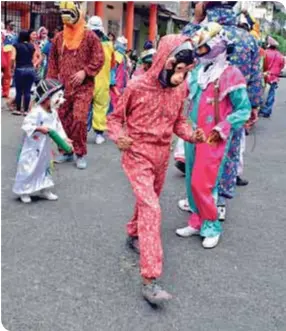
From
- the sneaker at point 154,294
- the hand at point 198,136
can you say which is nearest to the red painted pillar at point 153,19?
the hand at point 198,136

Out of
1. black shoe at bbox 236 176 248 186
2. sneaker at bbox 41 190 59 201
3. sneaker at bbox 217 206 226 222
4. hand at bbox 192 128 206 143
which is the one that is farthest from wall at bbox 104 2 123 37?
hand at bbox 192 128 206 143

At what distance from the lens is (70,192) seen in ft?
16.7

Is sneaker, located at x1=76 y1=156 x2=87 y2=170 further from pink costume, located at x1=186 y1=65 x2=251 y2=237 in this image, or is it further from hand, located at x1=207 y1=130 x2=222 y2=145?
hand, located at x1=207 y1=130 x2=222 y2=145

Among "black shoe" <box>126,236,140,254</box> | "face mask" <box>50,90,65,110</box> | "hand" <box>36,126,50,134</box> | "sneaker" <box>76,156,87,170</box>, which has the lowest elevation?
"sneaker" <box>76,156,87,170</box>

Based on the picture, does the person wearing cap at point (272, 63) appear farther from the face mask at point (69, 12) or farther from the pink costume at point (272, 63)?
the face mask at point (69, 12)

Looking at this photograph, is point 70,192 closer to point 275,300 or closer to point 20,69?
point 275,300

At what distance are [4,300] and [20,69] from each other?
7.28 metres

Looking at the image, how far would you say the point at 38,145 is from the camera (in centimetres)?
474

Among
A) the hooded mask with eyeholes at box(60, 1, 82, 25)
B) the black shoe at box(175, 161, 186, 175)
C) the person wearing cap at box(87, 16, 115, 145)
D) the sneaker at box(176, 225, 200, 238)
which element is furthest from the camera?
the person wearing cap at box(87, 16, 115, 145)

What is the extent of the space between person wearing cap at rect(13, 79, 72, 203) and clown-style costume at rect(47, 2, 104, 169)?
2.84ft

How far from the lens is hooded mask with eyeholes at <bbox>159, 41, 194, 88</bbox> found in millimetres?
3078

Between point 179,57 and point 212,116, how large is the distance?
0.84 m

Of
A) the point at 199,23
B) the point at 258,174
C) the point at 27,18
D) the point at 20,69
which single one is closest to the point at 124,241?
the point at 199,23

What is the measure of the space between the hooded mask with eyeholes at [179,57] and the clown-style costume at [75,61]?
8.46 ft
